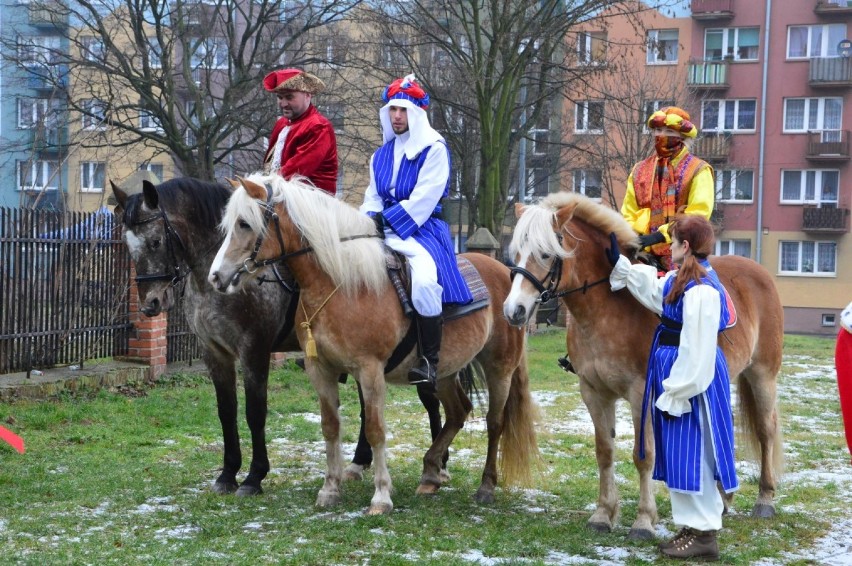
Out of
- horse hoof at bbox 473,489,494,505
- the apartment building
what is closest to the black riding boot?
horse hoof at bbox 473,489,494,505

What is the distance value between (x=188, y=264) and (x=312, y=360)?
3.76ft

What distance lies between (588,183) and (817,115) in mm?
11026

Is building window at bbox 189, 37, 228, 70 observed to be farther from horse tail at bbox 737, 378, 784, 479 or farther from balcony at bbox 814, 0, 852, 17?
balcony at bbox 814, 0, 852, 17

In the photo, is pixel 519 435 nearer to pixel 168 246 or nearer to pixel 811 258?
pixel 168 246

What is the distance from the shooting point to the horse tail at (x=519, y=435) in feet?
22.9

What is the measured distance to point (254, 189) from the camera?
19.3 feet

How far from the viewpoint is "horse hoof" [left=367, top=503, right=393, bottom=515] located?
6080mm

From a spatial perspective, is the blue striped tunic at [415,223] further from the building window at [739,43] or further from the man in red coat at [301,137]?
the building window at [739,43]

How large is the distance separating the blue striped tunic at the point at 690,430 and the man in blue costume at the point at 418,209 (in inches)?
61.5

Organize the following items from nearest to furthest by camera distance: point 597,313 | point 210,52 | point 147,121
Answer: point 597,313
point 210,52
point 147,121

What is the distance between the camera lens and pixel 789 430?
33.7ft

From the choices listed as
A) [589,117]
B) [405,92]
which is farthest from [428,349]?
[589,117]

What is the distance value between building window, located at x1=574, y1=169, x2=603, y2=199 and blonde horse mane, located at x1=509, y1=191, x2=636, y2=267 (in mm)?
23901

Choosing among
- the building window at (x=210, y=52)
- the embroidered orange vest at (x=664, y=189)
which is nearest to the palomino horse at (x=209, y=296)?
the embroidered orange vest at (x=664, y=189)
